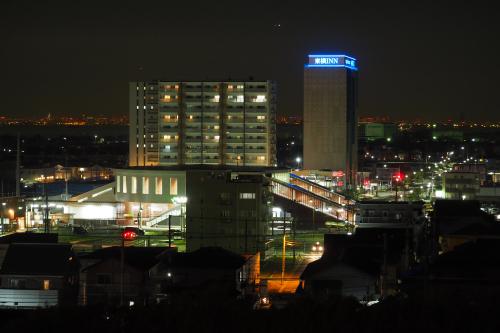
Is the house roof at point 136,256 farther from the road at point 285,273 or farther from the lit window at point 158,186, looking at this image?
the lit window at point 158,186

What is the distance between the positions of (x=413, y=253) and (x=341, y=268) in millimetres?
2387

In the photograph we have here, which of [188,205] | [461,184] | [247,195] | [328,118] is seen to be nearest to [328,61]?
[328,118]

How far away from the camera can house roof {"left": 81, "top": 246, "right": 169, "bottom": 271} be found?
8.12m

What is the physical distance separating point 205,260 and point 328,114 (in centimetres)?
1616

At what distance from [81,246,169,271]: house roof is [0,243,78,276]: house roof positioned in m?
0.29

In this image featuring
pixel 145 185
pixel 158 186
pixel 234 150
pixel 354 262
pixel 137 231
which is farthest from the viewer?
pixel 234 150

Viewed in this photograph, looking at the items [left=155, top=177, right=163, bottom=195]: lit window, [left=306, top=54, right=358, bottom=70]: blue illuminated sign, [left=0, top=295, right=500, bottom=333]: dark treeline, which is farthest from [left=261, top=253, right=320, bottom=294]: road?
[left=306, top=54, right=358, bottom=70]: blue illuminated sign

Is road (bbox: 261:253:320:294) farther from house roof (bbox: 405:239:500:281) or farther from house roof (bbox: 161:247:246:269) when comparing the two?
house roof (bbox: 405:239:500:281)

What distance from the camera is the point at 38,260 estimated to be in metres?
8.17

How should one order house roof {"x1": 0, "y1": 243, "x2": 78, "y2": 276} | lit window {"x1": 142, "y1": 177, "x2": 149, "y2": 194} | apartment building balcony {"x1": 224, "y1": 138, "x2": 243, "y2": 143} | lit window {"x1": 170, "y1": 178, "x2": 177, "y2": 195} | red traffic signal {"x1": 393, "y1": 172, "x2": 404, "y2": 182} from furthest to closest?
1. red traffic signal {"x1": 393, "y1": 172, "x2": 404, "y2": 182}
2. apartment building balcony {"x1": 224, "y1": 138, "x2": 243, "y2": 143}
3. lit window {"x1": 142, "y1": 177, "x2": 149, "y2": 194}
4. lit window {"x1": 170, "y1": 178, "x2": 177, "y2": 195}
5. house roof {"x1": 0, "y1": 243, "x2": 78, "y2": 276}

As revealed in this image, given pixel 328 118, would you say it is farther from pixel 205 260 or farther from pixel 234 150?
pixel 205 260

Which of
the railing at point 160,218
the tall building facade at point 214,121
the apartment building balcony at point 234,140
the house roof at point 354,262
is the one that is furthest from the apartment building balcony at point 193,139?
the house roof at point 354,262

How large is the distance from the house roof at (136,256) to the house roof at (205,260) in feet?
0.41

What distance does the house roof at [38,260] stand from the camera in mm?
8070
